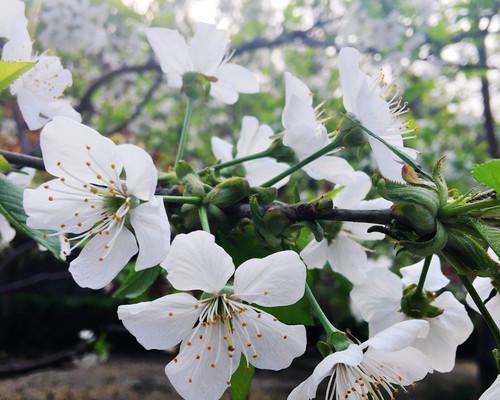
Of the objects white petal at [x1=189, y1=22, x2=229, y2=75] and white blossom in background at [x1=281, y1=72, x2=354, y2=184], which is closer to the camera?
white blossom in background at [x1=281, y1=72, x2=354, y2=184]

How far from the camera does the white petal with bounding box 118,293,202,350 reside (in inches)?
21.1

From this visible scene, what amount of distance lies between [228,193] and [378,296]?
30cm

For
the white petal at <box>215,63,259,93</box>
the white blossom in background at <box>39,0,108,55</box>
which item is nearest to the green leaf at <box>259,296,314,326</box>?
the white petal at <box>215,63,259,93</box>

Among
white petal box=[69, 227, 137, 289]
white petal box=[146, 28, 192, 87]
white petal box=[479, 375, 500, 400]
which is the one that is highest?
white petal box=[146, 28, 192, 87]

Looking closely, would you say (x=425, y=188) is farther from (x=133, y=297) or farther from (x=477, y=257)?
(x=133, y=297)

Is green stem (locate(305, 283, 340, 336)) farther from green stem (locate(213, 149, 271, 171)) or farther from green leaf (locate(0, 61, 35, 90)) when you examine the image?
green leaf (locate(0, 61, 35, 90))

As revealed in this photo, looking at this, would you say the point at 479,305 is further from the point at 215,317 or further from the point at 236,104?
the point at 236,104

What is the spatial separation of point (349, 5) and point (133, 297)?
362cm

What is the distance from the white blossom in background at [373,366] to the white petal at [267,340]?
3 centimetres

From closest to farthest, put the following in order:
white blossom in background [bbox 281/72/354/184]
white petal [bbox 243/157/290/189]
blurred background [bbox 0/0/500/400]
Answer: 1. white blossom in background [bbox 281/72/354/184]
2. white petal [bbox 243/157/290/189]
3. blurred background [bbox 0/0/500/400]

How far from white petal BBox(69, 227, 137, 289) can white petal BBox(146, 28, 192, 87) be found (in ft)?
1.21

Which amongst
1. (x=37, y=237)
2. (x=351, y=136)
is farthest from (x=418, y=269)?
(x=37, y=237)

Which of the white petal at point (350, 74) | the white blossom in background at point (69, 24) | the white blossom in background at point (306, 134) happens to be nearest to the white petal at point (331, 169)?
the white blossom in background at point (306, 134)

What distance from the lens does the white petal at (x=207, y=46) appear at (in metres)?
0.85
